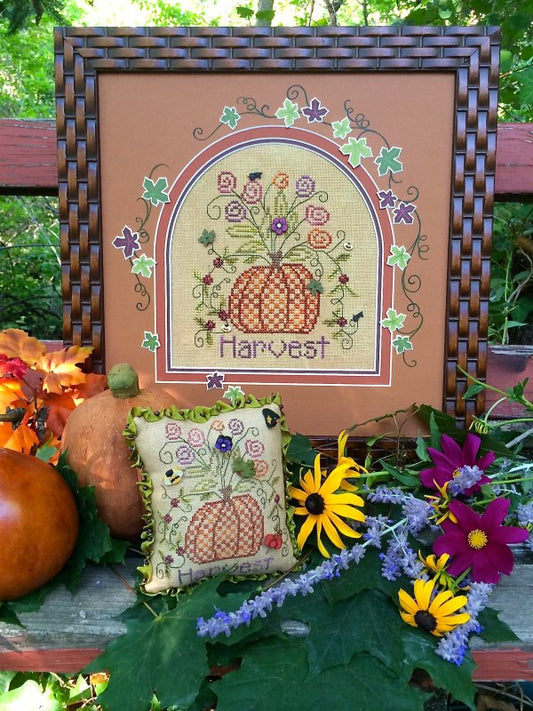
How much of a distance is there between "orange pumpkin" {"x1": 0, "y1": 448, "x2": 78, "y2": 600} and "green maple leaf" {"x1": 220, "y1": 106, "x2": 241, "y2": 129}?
623mm

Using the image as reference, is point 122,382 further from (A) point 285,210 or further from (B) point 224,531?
(A) point 285,210

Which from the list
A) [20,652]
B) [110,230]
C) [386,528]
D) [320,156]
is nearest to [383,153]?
[320,156]

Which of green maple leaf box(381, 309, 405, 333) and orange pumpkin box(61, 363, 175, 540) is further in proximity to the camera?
green maple leaf box(381, 309, 405, 333)

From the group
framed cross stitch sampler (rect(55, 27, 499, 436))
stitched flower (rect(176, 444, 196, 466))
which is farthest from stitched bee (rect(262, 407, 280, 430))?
framed cross stitch sampler (rect(55, 27, 499, 436))

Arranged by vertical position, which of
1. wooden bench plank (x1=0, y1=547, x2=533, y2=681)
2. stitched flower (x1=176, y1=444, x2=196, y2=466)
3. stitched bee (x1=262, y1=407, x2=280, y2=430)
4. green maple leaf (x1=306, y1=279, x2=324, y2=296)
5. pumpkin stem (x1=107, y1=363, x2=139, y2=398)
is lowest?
wooden bench plank (x1=0, y1=547, x2=533, y2=681)

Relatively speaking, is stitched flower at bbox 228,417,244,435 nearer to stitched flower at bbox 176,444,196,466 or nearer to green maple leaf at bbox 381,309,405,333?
stitched flower at bbox 176,444,196,466

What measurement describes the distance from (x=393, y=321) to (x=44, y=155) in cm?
71

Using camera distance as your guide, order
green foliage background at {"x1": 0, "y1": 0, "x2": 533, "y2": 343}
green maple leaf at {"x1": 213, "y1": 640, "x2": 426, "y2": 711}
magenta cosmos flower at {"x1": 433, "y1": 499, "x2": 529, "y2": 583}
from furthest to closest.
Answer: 1. green foliage background at {"x1": 0, "y1": 0, "x2": 533, "y2": 343}
2. magenta cosmos flower at {"x1": 433, "y1": 499, "x2": 529, "y2": 583}
3. green maple leaf at {"x1": 213, "y1": 640, "x2": 426, "y2": 711}

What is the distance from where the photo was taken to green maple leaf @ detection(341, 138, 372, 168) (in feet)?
3.00

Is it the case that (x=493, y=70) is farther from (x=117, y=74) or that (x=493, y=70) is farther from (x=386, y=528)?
(x=386, y=528)

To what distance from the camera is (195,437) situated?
69 cm

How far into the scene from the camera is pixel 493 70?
0.89m

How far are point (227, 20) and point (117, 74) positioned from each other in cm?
691

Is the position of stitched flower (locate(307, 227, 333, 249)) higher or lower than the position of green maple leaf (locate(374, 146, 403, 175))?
lower
